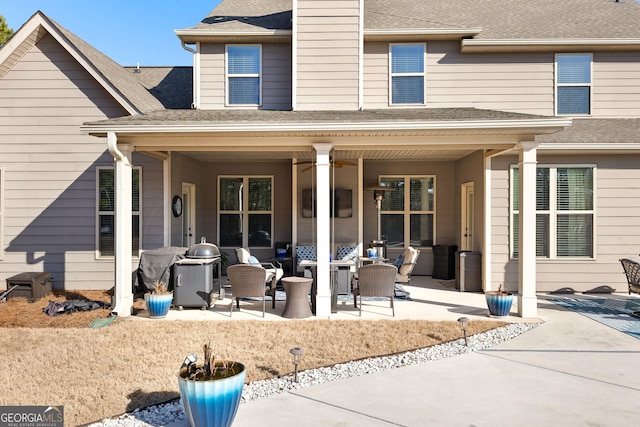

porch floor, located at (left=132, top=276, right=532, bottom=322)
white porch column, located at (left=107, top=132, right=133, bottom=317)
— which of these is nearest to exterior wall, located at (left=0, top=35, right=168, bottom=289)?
white porch column, located at (left=107, top=132, right=133, bottom=317)

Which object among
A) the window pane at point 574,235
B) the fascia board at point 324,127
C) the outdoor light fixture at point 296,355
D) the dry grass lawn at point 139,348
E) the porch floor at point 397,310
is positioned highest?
the fascia board at point 324,127

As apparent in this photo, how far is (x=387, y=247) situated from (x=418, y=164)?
7.52 ft

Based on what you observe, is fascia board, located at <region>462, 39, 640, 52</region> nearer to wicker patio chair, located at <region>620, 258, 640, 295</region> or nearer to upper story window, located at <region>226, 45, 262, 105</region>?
upper story window, located at <region>226, 45, 262, 105</region>

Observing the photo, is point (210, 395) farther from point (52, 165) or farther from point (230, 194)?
point (230, 194)

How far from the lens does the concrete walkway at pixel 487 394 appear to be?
361 cm

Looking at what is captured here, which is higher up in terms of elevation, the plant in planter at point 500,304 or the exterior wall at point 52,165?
Answer: the exterior wall at point 52,165

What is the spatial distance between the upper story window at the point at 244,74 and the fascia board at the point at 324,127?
3639 millimetres

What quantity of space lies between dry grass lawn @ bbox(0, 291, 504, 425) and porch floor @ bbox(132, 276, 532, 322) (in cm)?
35

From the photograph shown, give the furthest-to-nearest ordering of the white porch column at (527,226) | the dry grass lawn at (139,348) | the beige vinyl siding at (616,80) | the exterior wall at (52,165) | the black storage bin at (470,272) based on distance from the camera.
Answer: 1. the beige vinyl siding at (616,80)
2. the black storage bin at (470,272)
3. the exterior wall at (52,165)
4. the white porch column at (527,226)
5. the dry grass lawn at (139,348)

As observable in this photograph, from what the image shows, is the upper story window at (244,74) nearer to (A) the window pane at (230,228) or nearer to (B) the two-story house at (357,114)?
(B) the two-story house at (357,114)

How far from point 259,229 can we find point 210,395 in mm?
8201

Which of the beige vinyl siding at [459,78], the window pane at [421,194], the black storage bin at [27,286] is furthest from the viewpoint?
the window pane at [421,194]

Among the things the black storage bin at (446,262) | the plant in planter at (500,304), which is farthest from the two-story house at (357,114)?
the plant in planter at (500,304)

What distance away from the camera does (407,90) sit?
9805 mm
